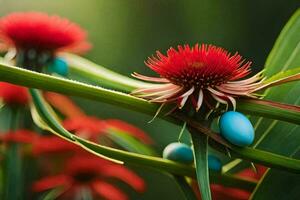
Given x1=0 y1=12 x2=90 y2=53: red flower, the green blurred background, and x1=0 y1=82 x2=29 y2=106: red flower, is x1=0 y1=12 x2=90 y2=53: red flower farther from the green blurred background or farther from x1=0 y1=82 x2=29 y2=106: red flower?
the green blurred background

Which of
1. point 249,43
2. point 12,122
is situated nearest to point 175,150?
point 12,122

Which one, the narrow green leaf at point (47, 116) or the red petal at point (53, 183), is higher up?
the red petal at point (53, 183)

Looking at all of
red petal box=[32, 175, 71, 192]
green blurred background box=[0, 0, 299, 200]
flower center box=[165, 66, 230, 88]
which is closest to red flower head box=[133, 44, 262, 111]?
flower center box=[165, 66, 230, 88]

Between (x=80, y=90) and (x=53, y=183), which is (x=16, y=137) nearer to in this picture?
(x=53, y=183)

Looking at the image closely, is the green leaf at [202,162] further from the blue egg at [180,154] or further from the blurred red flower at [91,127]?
the blurred red flower at [91,127]

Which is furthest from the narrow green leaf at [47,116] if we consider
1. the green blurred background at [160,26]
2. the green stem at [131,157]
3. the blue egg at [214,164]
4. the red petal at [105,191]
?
the green blurred background at [160,26]

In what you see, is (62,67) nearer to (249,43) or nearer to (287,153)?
(287,153)

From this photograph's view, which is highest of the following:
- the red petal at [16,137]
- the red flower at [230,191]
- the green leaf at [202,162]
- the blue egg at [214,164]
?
the red flower at [230,191]
